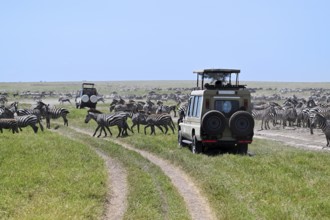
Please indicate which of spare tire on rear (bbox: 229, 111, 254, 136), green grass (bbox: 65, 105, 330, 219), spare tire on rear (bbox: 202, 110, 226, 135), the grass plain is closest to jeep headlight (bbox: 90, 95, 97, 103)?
the grass plain

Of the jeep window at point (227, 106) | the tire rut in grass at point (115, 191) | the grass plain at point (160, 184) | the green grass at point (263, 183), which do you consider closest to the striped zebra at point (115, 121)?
the grass plain at point (160, 184)

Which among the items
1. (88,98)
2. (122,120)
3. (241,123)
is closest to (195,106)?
(241,123)

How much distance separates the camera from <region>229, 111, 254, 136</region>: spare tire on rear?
20.7 m

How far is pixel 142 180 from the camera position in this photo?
16078 mm

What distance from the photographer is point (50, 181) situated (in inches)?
→ 611

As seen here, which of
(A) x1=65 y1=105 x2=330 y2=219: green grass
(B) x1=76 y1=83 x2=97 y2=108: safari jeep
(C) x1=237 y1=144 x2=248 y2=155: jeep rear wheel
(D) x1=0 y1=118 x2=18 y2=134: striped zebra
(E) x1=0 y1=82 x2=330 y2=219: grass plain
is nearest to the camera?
(A) x1=65 y1=105 x2=330 y2=219: green grass

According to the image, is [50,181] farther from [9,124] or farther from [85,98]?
[85,98]

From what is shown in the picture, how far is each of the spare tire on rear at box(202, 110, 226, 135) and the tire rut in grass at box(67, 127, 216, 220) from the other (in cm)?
202

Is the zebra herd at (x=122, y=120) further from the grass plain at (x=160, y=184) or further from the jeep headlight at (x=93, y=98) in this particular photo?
the jeep headlight at (x=93, y=98)

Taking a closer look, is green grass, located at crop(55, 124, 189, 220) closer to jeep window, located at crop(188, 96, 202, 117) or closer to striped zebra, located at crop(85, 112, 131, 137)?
jeep window, located at crop(188, 96, 202, 117)

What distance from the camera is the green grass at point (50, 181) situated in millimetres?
12258

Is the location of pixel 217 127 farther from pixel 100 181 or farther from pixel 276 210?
pixel 276 210

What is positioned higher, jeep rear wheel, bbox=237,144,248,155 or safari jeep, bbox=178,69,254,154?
safari jeep, bbox=178,69,254,154

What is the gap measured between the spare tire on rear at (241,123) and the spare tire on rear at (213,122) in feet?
1.14
